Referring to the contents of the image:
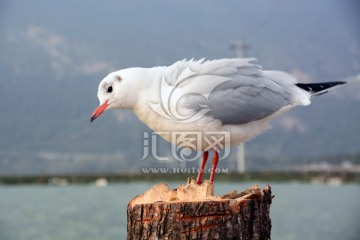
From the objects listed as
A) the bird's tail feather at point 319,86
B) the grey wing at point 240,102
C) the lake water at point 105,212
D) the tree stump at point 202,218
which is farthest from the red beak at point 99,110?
the lake water at point 105,212

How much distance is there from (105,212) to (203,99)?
38.3 metres

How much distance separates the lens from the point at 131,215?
4.86 meters

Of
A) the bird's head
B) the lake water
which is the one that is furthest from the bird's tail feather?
the lake water

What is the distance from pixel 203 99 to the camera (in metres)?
5.94

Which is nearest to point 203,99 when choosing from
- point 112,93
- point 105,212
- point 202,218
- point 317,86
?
point 112,93

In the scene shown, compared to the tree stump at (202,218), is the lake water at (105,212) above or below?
below

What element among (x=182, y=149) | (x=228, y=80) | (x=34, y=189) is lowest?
(x=34, y=189)

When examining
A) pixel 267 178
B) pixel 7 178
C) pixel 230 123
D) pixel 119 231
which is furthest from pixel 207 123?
pixel 7 178

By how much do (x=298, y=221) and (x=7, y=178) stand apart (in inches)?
1505

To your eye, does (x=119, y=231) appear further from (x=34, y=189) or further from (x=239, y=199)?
(x=34, y=189)

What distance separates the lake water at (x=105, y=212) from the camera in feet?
109

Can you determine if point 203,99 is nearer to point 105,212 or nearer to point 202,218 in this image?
point 202,218

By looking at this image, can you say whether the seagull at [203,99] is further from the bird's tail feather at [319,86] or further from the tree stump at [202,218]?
the tree stump at [202,218]

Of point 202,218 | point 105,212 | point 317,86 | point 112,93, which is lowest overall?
point 105,212
